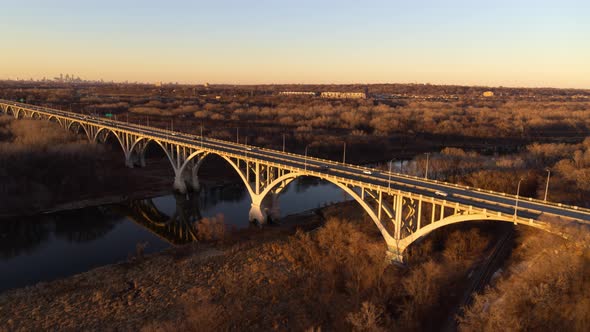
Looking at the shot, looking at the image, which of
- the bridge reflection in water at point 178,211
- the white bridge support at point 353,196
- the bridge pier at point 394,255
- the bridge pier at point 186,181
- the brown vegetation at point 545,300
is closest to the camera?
the brown vegetation at point 545,300

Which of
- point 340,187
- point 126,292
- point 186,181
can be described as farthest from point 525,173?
point 186,181

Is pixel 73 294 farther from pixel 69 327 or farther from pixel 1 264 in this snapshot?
pixel 1 264

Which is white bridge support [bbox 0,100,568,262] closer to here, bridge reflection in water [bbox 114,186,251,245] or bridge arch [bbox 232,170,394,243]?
bridge arch [bbox 232,170,394,243]

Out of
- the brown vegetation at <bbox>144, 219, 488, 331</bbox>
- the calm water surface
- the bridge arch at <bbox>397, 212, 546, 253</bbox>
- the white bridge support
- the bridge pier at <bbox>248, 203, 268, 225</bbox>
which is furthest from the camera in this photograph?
the bridge pier at <bbox>248, 203, 268, 225</bbox>

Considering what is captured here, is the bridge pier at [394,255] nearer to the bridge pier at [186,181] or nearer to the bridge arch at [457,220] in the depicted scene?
the bridge arch at [457,220]

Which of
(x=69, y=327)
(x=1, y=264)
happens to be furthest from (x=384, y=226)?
(x=1, y=264)

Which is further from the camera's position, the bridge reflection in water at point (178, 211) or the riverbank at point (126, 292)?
the bridge reflection in water at point (178, 211)

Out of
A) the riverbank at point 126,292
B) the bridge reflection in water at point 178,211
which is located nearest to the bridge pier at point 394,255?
the riverbank at point 126,292

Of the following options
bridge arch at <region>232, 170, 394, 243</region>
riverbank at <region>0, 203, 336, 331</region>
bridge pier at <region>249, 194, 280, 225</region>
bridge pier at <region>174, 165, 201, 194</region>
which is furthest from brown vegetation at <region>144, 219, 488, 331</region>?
bridge pier at <region>174, 165, 201, 194</region>
